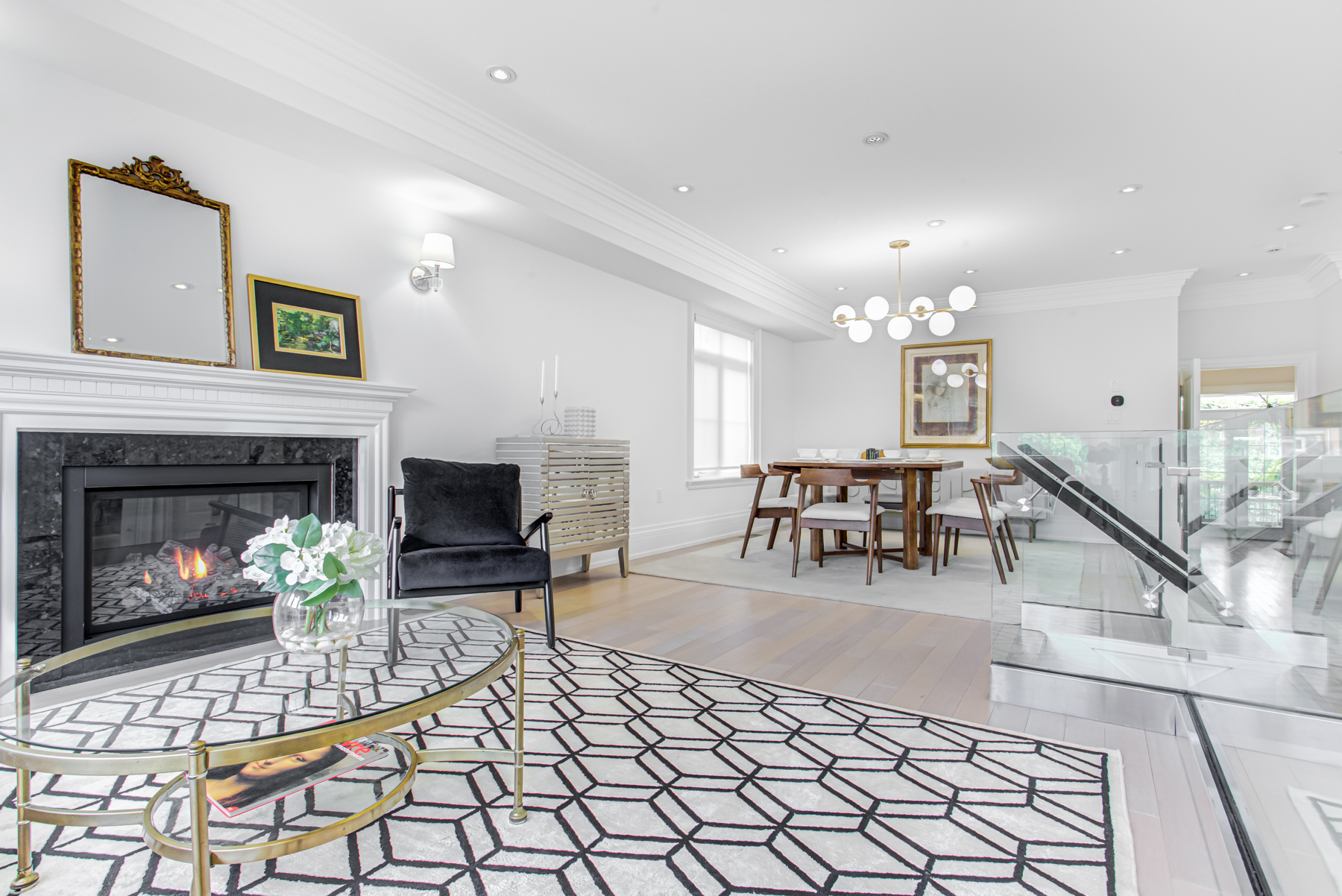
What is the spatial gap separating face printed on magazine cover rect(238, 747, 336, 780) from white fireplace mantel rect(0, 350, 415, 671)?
164cm

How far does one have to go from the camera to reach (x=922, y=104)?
11.1 feet

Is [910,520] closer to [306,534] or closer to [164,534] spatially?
[306,534]

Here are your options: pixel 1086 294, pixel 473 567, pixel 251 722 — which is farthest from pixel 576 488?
pixel 1086 294

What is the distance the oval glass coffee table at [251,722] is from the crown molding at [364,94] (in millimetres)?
2114

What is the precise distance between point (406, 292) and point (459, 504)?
1.35m

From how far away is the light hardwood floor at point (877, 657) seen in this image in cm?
160

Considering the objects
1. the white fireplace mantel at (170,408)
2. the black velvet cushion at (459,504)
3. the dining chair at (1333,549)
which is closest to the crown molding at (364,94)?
the white fireplace mantel at (170,408)

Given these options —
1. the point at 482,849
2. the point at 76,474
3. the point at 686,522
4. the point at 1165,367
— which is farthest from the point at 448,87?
the point at 1165,367

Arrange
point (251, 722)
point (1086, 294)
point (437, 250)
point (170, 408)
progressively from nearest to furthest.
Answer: point (251, 722), point (170, 408), point (437, 250), point (1086, 294)

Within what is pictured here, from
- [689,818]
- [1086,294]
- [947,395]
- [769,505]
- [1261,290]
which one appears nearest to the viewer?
[689,818]

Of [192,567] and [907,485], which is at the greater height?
[907,485]

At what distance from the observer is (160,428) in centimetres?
280

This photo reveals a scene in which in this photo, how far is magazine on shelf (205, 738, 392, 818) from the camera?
55.8 inches

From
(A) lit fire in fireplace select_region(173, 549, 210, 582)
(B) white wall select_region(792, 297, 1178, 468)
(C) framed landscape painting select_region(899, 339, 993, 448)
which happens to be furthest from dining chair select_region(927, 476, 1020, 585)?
(A) lit fire in fireplace select_region(173, 549, 210, 582)
